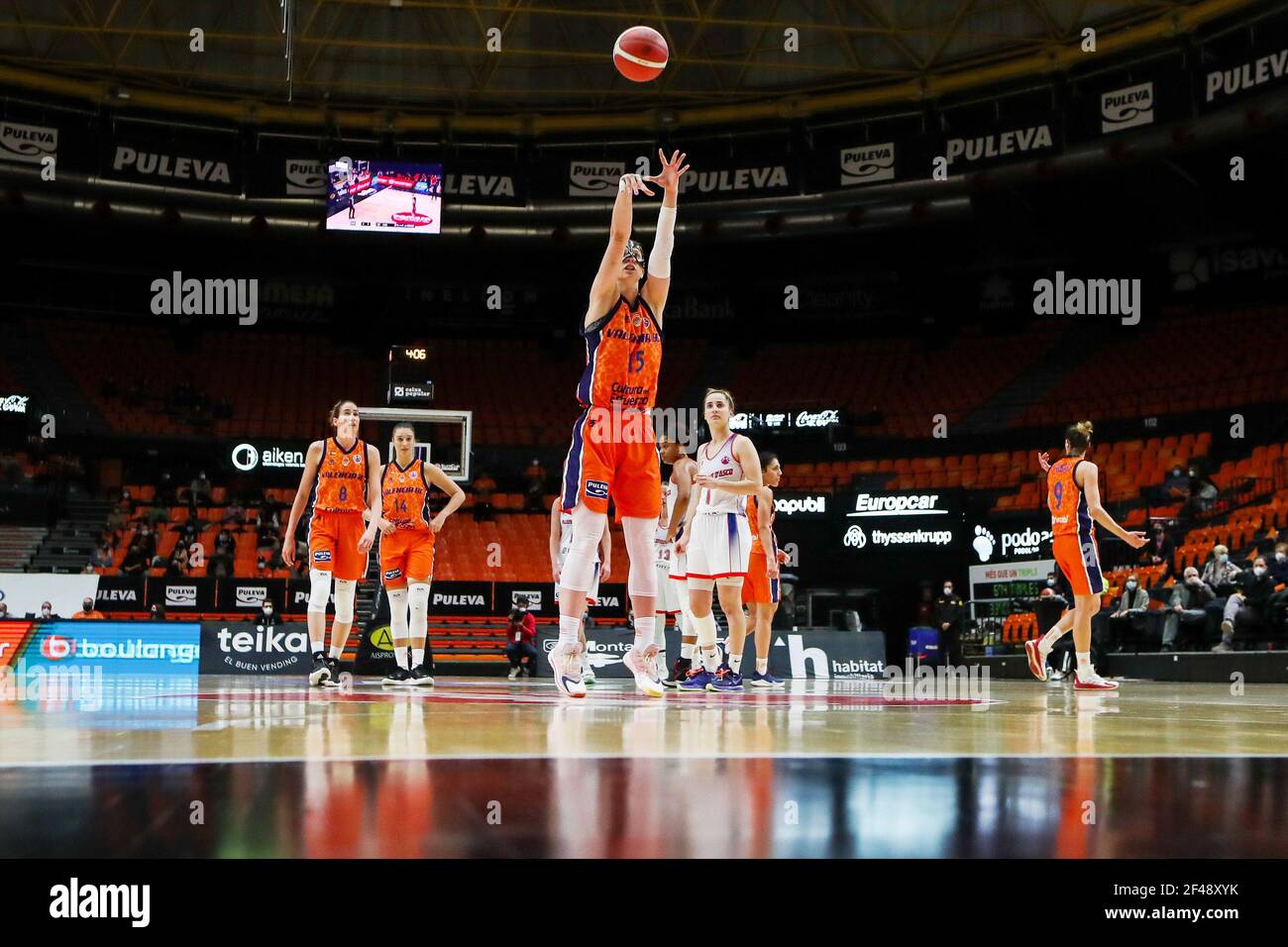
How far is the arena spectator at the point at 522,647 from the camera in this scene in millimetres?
18109

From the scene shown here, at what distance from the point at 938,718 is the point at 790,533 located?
772 inches

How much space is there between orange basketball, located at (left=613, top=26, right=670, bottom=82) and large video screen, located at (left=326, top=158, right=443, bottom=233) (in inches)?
722

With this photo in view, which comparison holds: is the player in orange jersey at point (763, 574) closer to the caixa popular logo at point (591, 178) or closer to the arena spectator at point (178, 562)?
the arena spectator at point (178, 562)

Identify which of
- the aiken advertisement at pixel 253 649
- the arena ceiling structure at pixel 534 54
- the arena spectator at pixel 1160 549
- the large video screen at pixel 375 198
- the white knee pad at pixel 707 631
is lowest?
the aiken advertisement at pixel 253 649

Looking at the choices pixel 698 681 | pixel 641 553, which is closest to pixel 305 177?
pixel 698 681

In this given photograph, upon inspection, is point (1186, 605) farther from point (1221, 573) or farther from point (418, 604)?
point (418, 604)

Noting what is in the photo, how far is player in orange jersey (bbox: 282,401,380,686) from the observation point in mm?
9492

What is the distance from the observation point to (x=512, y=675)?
17.9 m

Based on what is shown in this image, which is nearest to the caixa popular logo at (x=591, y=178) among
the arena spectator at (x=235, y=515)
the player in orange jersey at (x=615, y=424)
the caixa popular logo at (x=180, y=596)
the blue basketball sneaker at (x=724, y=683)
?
the arena spectator at (x=235, y=515)

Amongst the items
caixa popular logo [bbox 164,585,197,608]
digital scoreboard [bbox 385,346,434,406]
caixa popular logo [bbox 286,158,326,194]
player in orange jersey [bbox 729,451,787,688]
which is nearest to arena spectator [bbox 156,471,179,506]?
caixa popular logo [bbox 164,585,197,608]

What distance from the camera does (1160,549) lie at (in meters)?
19.2

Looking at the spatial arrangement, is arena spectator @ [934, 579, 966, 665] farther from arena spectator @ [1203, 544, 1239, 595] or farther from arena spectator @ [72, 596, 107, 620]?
arena spectator @ [72, 596, 107, 620]

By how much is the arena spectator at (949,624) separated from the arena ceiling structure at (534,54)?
11.2m
